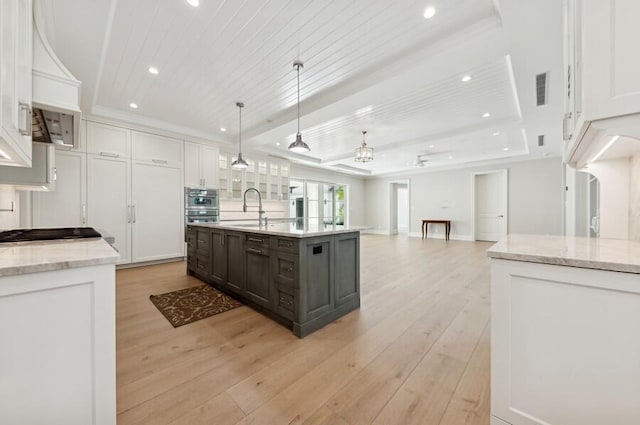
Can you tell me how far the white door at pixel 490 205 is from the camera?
26.2ft

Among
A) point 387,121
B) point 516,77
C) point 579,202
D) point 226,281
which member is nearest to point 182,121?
point 226,281

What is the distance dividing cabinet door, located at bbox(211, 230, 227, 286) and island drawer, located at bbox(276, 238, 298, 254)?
1.17 metres

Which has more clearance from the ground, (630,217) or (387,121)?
(387,121)

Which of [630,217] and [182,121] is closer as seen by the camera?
[630,217]

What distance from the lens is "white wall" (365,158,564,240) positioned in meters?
7.22

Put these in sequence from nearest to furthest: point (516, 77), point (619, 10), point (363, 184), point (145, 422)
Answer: point (619, 10)
point (145, 422)
point (516, 77)
point (363, 184)

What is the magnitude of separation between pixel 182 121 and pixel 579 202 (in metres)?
7.86

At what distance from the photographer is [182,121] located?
479 centimetres

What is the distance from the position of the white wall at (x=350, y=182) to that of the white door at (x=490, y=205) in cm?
439

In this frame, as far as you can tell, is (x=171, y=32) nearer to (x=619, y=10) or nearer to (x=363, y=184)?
(x=619, y=10)

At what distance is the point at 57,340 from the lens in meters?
0.95

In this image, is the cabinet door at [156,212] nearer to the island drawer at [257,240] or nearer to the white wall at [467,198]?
the island drawer at [257,240]

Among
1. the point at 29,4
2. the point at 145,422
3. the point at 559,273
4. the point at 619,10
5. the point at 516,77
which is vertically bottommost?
the point at 145,422

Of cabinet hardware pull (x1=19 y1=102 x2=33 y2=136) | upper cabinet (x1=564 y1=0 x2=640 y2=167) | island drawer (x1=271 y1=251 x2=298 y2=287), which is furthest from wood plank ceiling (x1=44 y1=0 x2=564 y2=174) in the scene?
island drawer (x1=271 y1=251 x2=298 y2=287)
